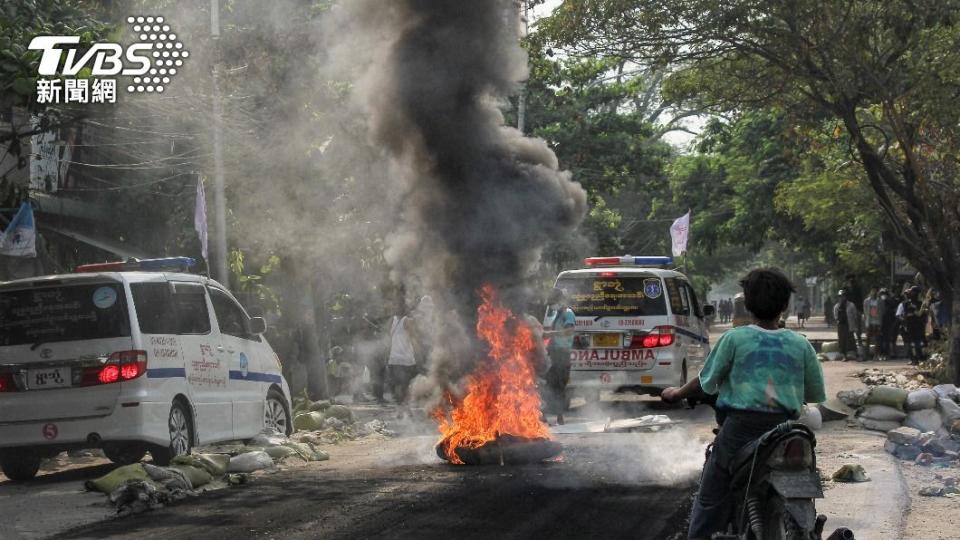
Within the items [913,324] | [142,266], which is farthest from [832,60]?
[142,266]

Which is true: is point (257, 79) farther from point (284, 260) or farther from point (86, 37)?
point (86, 37)

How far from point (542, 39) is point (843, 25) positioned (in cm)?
440

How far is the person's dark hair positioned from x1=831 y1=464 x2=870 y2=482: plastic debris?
16.9 feet

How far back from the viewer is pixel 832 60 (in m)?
17.8

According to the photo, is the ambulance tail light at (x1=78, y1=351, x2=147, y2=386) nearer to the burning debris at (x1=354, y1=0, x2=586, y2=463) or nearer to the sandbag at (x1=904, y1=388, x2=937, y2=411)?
the burning debris at (x1=354, y1=0, x2=586, y2=463)

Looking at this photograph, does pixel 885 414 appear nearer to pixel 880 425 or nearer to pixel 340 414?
pixel 880 425

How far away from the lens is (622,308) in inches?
646

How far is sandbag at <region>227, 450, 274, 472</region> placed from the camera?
11.1 metres

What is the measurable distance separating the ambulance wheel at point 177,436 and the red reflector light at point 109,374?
2.18ft

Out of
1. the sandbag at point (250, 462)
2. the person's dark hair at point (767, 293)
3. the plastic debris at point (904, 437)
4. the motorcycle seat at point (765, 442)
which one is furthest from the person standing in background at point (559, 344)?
the motorcycle seat at point (765, 442)

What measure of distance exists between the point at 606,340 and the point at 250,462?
262 inches

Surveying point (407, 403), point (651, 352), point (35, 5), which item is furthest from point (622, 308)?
point (35, 5)

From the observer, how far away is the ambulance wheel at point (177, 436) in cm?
1104

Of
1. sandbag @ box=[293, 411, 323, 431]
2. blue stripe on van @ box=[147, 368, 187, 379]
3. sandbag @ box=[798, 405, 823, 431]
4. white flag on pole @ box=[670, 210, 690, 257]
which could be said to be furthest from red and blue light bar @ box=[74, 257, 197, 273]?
white flag on pole @ box=[670, 210, 690, 257]
